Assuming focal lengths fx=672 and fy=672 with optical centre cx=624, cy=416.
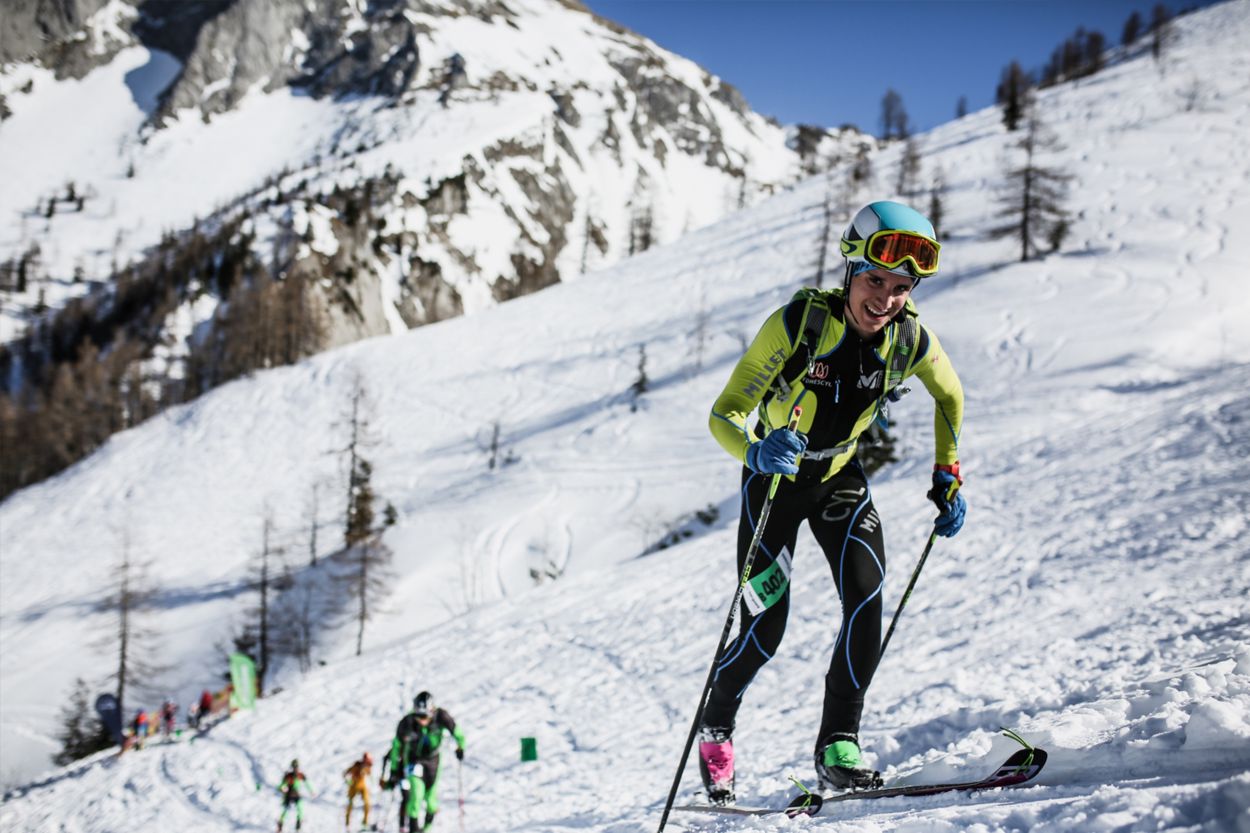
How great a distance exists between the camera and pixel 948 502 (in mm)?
4086

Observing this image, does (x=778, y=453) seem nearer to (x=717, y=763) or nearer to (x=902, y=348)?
(x=902, y=348)

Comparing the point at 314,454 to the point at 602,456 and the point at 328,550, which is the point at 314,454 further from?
the point at 602,456

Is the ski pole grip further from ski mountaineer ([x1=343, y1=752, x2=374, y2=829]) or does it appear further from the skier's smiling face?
ski mountaineer ([x1=343, y1=752, x2=374, y2=829])

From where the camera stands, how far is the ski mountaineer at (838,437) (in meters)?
3.56

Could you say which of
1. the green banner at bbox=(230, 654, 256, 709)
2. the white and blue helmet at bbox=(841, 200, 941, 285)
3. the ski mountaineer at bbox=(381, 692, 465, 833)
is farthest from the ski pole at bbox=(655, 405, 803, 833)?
the green banner at bbox=(230, 654, 256, 709)

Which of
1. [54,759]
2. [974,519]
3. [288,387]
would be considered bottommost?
[54,759]

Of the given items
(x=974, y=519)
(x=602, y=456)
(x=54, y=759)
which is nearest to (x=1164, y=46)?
(x=602, y=456)

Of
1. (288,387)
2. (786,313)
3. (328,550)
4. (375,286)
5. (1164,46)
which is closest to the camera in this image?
(786,313)

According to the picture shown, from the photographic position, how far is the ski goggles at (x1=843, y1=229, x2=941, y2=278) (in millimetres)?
3463

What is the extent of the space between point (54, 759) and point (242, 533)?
13820 millimetres

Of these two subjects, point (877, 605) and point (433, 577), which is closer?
point (877, 605)

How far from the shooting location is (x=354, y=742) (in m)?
14.8

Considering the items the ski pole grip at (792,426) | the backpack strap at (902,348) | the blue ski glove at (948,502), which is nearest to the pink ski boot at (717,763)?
the ski pole grip at (792,426)

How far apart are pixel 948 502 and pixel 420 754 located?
8346mm
